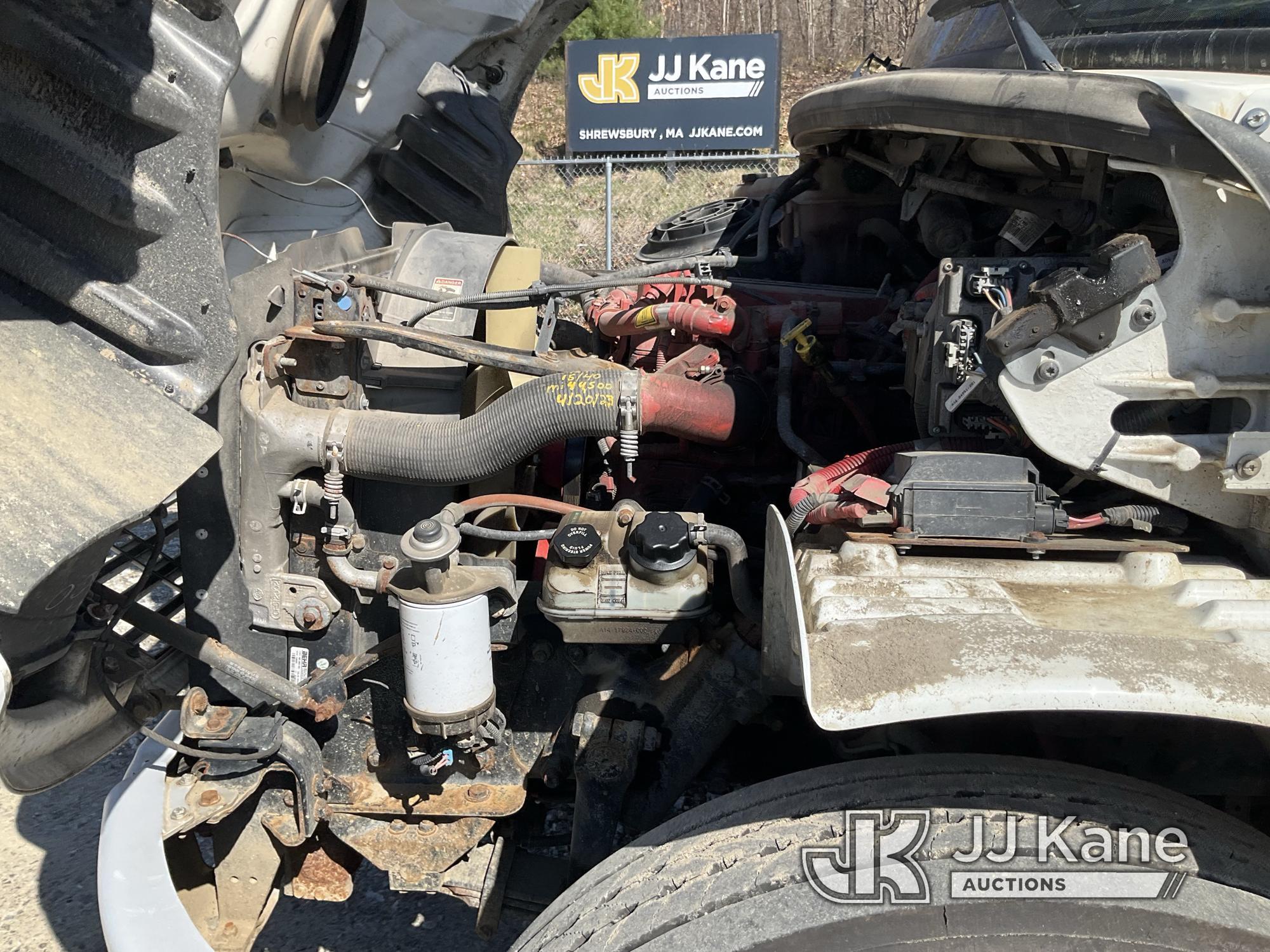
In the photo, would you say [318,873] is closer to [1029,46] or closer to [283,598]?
[283,598]

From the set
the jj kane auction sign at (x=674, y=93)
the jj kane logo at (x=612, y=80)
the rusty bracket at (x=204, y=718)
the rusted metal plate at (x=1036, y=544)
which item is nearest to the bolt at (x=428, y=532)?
the rusty bracket at (x=204, y=718)

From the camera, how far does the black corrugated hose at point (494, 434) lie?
181cm

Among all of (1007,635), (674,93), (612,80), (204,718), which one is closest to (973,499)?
(1007,635)

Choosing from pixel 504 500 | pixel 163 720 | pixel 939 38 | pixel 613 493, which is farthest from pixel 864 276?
pixel 163 720

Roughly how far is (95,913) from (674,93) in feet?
41.7

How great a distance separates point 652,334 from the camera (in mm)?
2518

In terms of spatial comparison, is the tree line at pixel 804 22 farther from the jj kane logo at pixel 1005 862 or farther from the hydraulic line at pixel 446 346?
the jj kane logo at pixel 1005 862

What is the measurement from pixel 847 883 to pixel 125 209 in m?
1.37

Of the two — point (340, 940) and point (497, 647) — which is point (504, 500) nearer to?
point (497, 647)

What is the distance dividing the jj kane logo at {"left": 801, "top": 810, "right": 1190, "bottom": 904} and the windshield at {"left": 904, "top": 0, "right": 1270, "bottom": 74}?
120 cm

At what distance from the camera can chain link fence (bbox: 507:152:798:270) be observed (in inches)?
458

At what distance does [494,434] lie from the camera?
182 centimetres

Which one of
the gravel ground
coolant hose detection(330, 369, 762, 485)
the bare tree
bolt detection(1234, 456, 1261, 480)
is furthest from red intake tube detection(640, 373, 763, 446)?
the bare tree

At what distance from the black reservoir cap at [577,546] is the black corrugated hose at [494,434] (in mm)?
185
